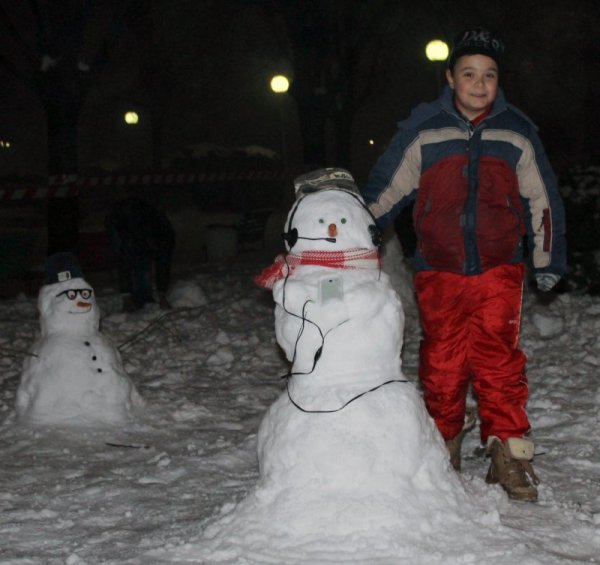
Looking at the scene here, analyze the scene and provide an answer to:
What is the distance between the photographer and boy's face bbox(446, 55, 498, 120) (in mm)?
4348

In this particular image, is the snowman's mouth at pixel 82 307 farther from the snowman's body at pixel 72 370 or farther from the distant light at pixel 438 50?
the distant light at pixel 438 50

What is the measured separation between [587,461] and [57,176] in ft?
29.7

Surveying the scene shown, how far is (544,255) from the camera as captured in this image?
4.43 metres

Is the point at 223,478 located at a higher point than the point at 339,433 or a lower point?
lower

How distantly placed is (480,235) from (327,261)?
0.83 metres

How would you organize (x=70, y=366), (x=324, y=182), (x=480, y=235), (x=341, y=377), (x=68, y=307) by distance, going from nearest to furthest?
(x=341, y=377) < (x=324, y=182) < (x=480, y=235) < (x=70, y=366) < (x=68, y=307)

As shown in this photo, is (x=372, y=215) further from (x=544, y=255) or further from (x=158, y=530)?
(x=158, y=530)

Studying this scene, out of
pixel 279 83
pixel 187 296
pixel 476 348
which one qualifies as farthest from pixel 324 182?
pixel 279 83

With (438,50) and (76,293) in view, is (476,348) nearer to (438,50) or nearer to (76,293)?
(76,293)

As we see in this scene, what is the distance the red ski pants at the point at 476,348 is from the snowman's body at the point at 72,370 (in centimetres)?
232

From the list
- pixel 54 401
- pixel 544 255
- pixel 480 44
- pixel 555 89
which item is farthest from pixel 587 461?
pixel 555 89

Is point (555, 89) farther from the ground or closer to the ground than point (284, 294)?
farther from the ground

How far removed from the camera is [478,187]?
4316mm

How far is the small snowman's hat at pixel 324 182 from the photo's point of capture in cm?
417
